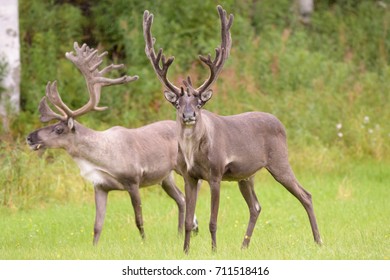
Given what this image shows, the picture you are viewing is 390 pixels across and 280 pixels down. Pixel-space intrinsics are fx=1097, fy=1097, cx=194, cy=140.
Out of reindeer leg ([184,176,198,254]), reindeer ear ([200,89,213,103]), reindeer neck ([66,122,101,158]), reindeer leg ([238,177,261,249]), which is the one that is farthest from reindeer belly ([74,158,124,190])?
reindeer ear ([200,89,213,103])

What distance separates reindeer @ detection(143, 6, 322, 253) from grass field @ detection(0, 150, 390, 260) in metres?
0.52

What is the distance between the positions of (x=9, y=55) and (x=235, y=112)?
12.5ft

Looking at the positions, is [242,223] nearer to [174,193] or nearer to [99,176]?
[174,193]

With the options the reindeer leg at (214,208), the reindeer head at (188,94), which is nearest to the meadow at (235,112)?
the reindeer leg at (214,208)

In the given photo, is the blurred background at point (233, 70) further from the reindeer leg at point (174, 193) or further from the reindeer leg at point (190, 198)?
the reindeer leg at point (190, 198)

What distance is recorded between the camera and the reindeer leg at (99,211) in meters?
12.1

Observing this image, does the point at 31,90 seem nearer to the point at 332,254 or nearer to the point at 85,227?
the point at 85,227

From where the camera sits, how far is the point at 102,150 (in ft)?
40.6

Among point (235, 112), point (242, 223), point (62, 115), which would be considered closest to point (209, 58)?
point (62, 115)

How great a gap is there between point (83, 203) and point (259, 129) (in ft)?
13.8

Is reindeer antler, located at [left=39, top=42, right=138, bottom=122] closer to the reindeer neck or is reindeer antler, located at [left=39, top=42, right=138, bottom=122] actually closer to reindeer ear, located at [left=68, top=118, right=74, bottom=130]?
reindeer ear, located at [left=68, top=118, right=74, bottom=130]

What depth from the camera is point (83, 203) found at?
587 inches

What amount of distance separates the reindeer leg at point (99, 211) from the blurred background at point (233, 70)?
10.2 feet
